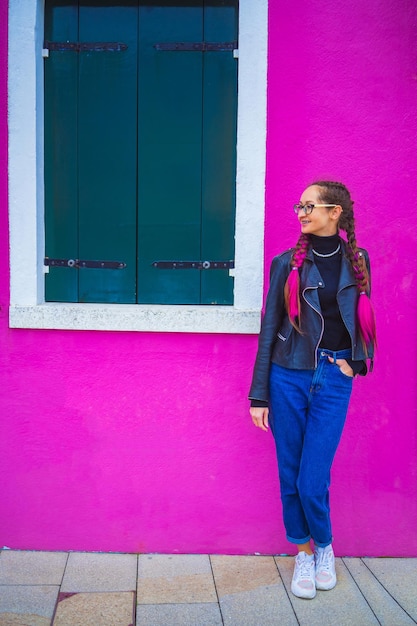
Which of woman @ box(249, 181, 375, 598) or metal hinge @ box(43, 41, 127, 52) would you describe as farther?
metal hinge @ box(43, 41, 127, 52)

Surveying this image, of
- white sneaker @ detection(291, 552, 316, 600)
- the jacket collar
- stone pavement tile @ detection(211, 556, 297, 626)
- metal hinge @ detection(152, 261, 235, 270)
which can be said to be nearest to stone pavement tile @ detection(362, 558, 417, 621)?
white sneaker @ detection(291, 552, 316, 600)

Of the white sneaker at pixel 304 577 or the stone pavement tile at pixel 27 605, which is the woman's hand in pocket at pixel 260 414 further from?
the stone pavement tile at pixel 27 605

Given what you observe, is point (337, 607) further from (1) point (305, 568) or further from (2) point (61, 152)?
(2) point (61, 152)

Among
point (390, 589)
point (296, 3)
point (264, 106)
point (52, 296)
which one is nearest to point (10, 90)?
point (52, 296)

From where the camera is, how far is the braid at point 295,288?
296 centimetres

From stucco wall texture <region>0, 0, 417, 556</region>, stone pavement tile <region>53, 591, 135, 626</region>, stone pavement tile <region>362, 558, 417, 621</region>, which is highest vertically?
stucco wall texture <region>0, 0, 417, 556</region>

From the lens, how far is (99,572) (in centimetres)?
333

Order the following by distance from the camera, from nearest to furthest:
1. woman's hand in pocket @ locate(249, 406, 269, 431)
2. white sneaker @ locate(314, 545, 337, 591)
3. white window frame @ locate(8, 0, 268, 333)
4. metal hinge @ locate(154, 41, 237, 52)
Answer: woman's hand in pocket @ locate(249, 406, 269, 431) < white sneaker @ locate(314, 545, 337, 591) < white window frame @ locate(8, 0, 268, 333) < metal hinge @ locate(154, 41, 237, 52)

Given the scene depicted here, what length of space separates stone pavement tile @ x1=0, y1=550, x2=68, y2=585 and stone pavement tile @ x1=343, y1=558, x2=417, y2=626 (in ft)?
4.97

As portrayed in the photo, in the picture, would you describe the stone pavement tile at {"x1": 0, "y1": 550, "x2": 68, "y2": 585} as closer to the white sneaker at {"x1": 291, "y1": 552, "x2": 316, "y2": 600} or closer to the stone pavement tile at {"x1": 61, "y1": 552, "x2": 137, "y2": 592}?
the stone pavement tile at {"x1": 61, "y1": 552, "x2": 137, "y2": 592}

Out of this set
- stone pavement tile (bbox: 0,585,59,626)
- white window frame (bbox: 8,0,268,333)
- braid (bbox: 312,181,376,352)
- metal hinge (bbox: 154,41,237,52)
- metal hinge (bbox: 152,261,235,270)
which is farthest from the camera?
metal hinge (bbox: 152,261,235,270)

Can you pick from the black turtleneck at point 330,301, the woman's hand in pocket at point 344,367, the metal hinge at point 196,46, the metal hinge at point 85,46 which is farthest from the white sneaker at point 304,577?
the metal hinge at point 85,46

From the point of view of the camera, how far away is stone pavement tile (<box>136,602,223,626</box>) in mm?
2873

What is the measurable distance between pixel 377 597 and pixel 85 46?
321 cm
